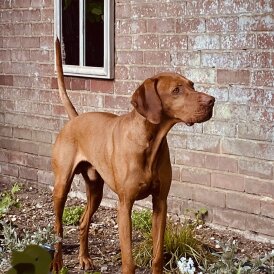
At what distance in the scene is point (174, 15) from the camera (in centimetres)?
631

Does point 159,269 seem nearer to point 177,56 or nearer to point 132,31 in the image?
point 177,56

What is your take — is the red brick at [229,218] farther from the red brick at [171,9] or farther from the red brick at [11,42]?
the red brick at [11,42]

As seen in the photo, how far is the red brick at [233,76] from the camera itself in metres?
5.72

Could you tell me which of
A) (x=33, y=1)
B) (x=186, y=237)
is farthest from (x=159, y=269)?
(x=33, y=1)

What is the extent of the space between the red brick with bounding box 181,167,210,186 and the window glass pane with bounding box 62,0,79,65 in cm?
195

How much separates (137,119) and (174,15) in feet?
8.06

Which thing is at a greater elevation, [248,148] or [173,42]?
[173,42]

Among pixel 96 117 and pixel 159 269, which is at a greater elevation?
pixel 96 117

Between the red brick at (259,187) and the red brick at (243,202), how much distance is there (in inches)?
2.7

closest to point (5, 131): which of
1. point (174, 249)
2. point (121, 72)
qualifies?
point (121, 72)

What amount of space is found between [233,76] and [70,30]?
2.50 metres

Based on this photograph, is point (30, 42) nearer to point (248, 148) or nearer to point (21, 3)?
point (21, 3)

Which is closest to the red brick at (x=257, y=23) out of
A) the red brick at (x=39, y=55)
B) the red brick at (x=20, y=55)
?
the red brick at (x=39, y=55)

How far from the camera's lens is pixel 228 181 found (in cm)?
604
